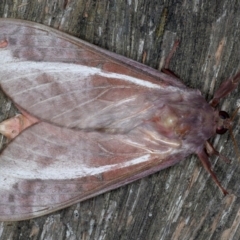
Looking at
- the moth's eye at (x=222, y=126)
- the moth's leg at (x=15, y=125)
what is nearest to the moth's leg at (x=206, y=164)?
the moth's eye at (x=222, y=126)

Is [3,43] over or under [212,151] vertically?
over

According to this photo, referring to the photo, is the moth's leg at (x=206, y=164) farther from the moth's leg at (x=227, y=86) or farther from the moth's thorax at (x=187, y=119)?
the moth's leg at (x=227, y=86)

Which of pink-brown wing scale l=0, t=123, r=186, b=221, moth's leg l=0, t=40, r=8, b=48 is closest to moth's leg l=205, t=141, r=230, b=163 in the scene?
pink-brown wing scale l=0, t=123, r=186, b=221

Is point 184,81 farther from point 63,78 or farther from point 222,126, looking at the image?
point 63,78

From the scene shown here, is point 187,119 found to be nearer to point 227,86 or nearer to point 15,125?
point 227,86

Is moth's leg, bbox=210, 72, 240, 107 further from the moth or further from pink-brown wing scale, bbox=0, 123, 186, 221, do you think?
pink-brown wing scale, bbox=0, 123, 186, 221

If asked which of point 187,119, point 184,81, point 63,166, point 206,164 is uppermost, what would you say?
point 184,81

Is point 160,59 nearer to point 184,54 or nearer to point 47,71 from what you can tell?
point 184,54

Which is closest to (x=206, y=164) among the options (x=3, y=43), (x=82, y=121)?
(x=82, y=121)
